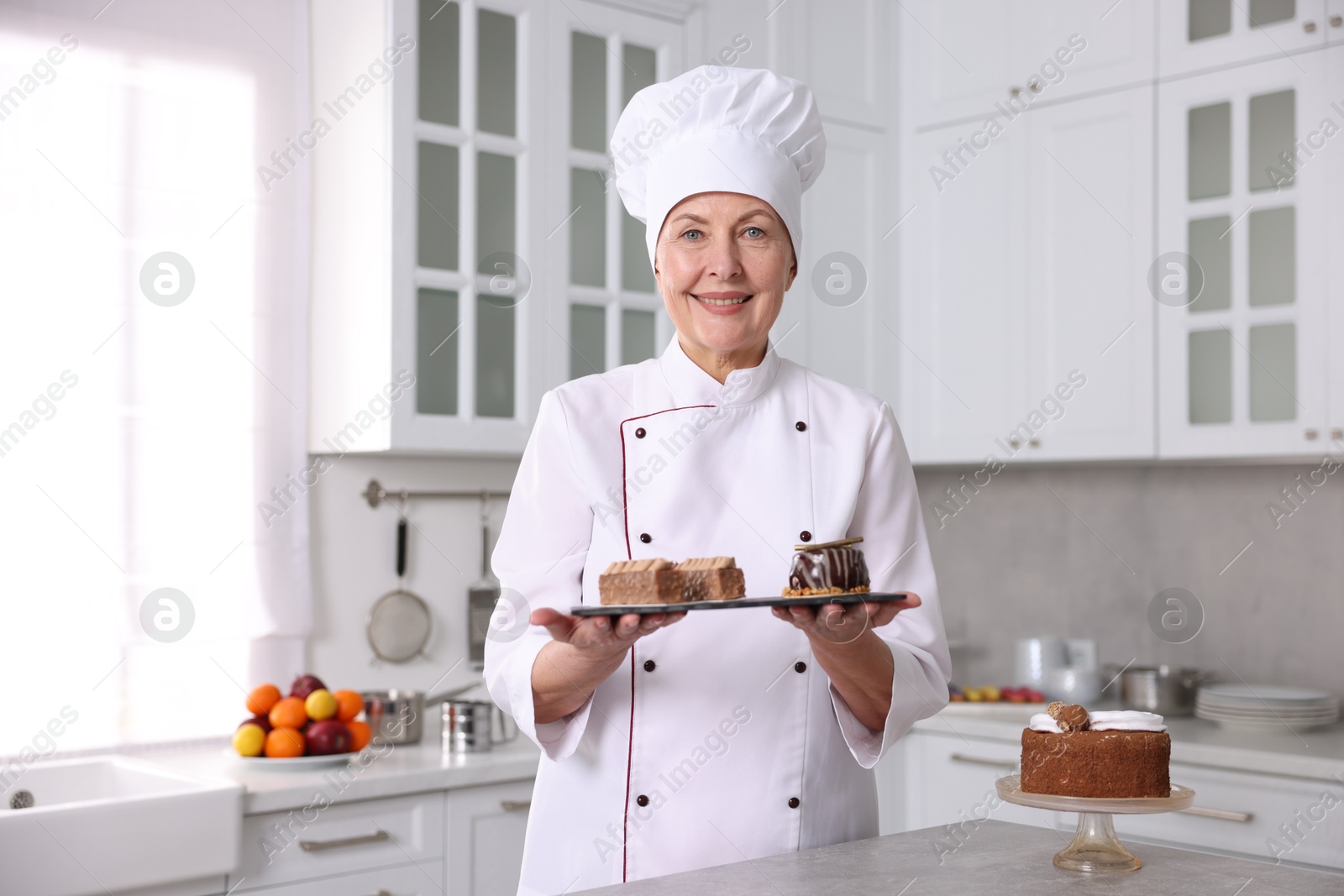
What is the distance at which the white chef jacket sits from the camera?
4.42 feet

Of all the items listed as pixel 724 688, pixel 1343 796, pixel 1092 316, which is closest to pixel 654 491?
pixel 724 688

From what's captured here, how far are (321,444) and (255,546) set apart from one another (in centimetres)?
26

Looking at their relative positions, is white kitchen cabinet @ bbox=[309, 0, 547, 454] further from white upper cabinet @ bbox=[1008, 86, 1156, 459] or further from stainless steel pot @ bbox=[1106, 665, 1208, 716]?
stainless steel pot @ bbox=[1106, 665, 1208, 716]

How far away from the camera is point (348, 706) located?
2398mm

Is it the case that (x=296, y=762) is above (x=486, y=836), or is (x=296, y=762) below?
above

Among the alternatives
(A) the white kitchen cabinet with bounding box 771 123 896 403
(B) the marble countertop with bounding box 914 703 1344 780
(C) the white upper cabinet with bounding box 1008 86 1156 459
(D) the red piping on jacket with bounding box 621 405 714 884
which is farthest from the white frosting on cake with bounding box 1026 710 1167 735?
(A) the white kitchen cabinet with bounding box 771 123 896 403

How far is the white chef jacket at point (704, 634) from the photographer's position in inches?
53.0

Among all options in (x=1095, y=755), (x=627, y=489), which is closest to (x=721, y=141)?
(x=627, y=489)

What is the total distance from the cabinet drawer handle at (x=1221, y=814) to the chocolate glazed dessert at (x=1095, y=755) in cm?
120

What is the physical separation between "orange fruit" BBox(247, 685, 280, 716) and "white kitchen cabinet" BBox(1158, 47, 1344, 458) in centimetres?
200

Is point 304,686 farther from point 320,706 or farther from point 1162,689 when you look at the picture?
point 1162,689

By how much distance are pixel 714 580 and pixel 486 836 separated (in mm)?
1374

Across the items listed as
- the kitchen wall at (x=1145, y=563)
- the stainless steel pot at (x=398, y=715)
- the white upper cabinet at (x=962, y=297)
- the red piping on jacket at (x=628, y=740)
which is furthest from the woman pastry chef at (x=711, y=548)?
the kitchen wall at (x=1145, y=563)

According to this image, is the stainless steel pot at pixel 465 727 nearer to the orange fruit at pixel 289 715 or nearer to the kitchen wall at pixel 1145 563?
the orange fruit at pixel 289 715
